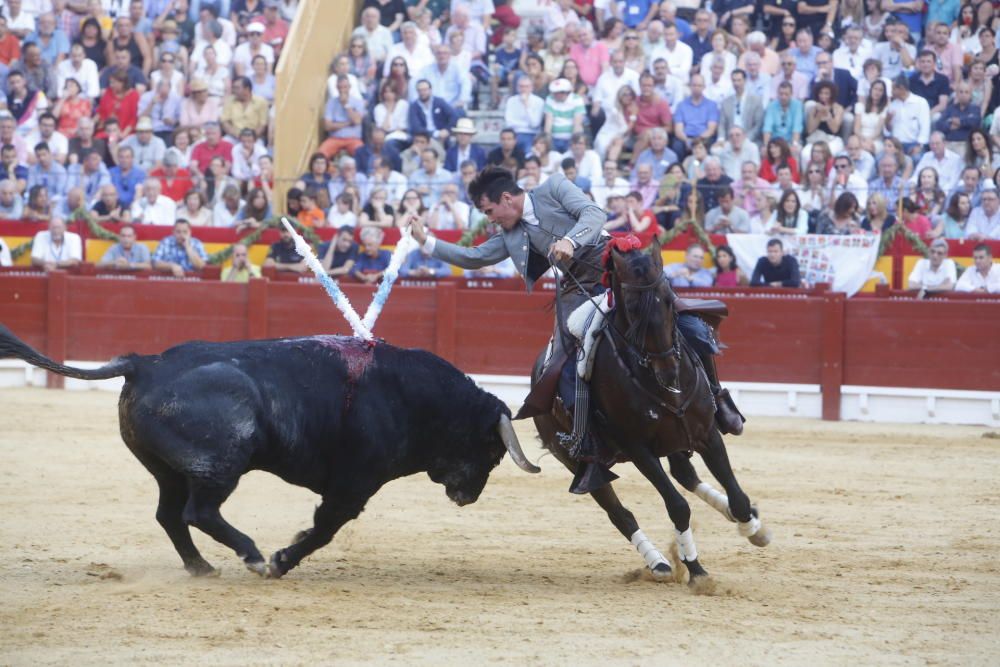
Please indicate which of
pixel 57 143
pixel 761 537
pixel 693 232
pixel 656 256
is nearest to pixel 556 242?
pixel 656 256

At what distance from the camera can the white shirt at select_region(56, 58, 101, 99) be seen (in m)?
16.2

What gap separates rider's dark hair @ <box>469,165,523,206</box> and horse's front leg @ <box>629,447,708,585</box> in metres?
1.28

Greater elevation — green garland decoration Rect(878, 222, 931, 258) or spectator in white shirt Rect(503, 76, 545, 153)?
spectator in white shirt Rect(503, 76, 545, 153)

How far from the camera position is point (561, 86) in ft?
46.3

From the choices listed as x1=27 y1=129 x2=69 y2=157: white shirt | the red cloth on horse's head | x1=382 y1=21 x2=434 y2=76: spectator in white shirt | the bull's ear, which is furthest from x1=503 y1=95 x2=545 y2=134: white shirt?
the bull's ear

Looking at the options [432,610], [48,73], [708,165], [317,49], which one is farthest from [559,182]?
[48,73]

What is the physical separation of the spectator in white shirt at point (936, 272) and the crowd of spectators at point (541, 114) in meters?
0.29

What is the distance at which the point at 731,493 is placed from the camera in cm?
602

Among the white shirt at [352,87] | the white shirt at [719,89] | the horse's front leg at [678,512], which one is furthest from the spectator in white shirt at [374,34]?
the horse's front leg at [678,512]

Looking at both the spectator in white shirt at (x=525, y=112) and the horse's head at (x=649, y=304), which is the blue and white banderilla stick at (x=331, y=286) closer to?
the horse's head at (x=649, y=304)

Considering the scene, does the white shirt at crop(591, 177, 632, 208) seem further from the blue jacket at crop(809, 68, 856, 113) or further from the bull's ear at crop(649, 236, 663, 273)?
the bull's ear at crop(649, 236, 663, 273)

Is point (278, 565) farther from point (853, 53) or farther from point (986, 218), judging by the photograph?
point (853, 53)

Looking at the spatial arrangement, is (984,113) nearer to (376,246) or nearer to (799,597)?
(376,246)

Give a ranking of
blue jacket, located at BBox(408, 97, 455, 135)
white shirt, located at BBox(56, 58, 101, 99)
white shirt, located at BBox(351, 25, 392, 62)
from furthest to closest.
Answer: white shirt, located at BBox(56, 58, 101, 99)
white shirt, located at BBox(351, 25, 392, 62)
blue jacket, located at BBox(408, 97, 455, 135)
